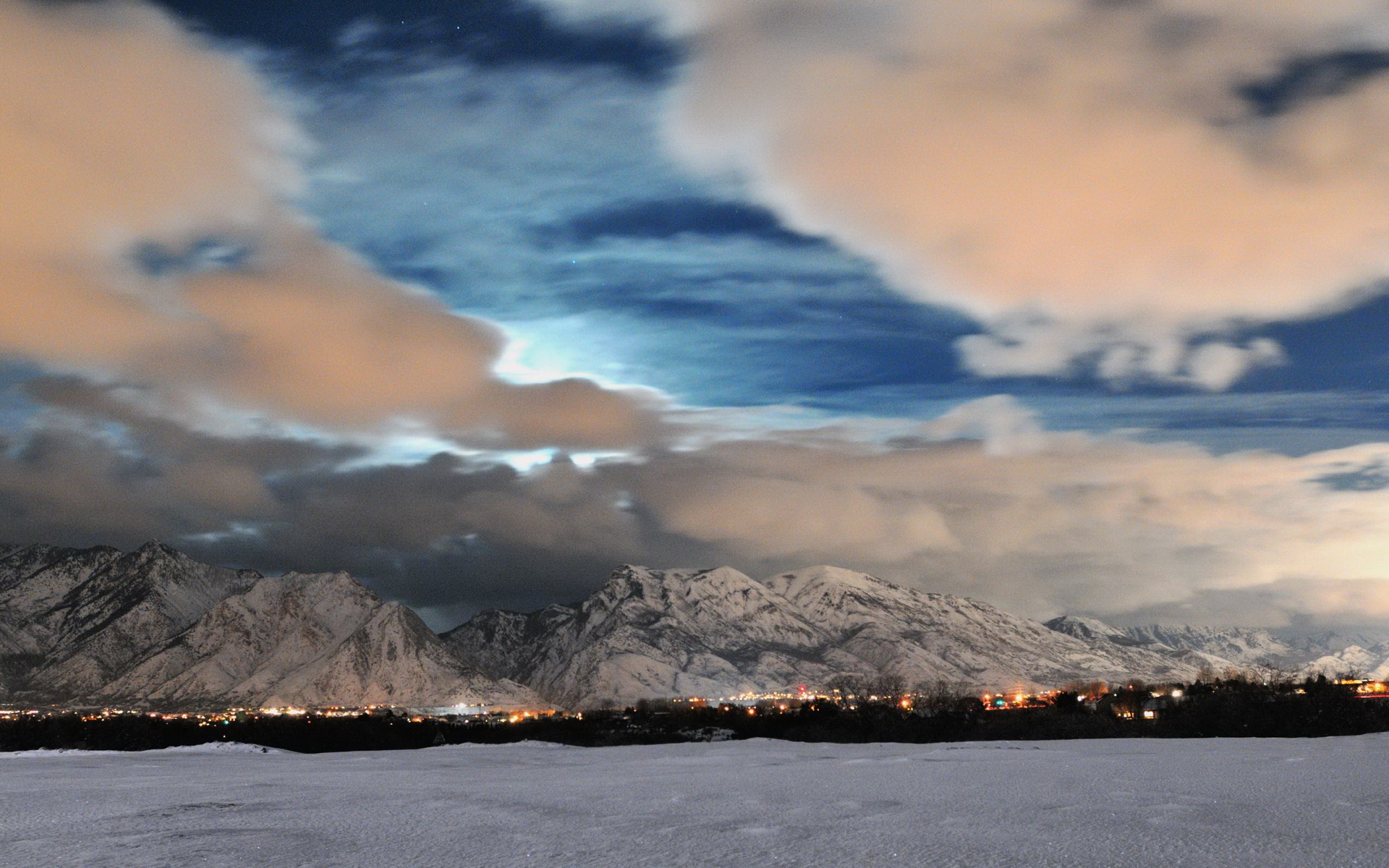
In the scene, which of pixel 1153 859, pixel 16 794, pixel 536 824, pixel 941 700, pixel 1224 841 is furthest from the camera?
pixel 941 700

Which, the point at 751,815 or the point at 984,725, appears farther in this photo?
the point at 984,725

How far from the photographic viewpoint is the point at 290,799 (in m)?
37.6

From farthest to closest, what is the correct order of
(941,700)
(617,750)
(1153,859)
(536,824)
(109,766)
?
(941,700) → (617,750) → (109,766) → (536,824) → (1153,859)

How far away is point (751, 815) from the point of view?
101 feet

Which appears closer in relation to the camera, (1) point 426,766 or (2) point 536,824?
(2) point 536,824

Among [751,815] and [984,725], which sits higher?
[751,815]

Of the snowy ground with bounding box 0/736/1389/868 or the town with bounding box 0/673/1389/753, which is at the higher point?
the snowy ground with bounding box 0/736/1389/868

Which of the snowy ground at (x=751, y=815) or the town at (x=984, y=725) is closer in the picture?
the snowy ground at (x=751, y=815)

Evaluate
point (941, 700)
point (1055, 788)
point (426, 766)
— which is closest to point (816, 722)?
point (941, 700)

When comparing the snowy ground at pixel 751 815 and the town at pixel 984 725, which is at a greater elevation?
the snowy ground at pixel 751 815

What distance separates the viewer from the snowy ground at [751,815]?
23.0 meters

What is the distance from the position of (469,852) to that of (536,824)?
5473 mm

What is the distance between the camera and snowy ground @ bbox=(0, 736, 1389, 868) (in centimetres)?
2303

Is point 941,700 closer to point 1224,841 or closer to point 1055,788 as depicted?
point 1055,788
